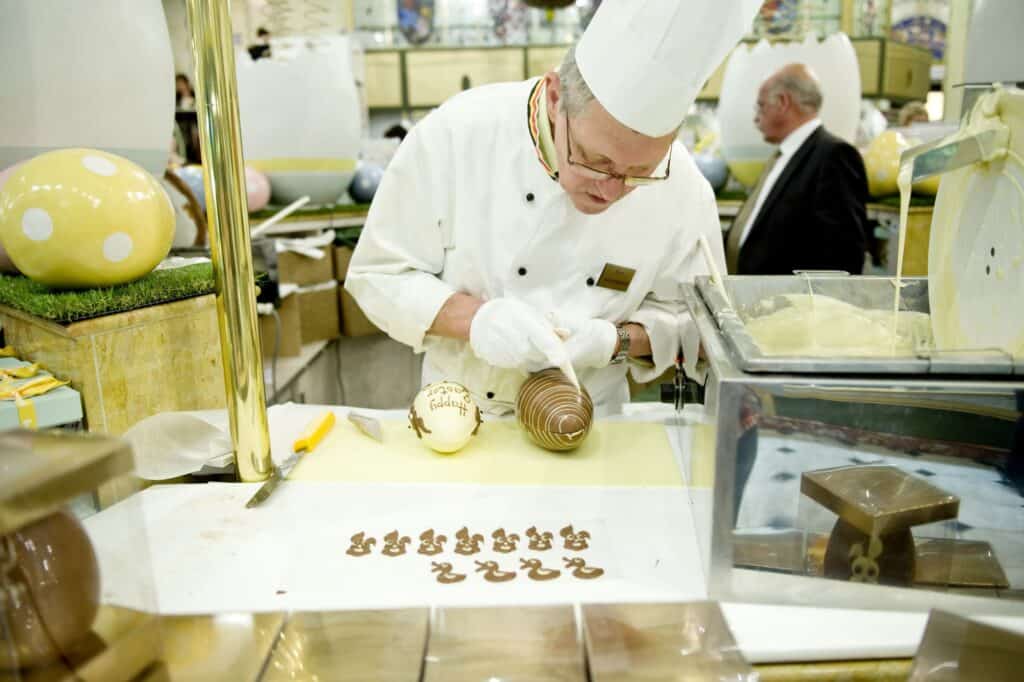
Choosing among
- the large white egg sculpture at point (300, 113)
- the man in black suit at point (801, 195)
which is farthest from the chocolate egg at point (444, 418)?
the man in black suit at point (801, 195)

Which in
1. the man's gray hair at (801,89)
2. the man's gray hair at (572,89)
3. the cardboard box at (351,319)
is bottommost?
the cardboard box at (351,319)

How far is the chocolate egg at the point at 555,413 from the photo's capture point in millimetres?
1176

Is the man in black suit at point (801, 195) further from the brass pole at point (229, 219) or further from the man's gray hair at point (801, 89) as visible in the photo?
the brass pole at point (229, 219)

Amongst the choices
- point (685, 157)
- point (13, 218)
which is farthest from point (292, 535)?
point (685, 157)

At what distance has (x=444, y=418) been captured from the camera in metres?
1.19

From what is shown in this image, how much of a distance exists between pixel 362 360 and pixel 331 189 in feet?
2.81

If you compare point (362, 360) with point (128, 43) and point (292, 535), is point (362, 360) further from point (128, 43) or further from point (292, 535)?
point (292, 535)

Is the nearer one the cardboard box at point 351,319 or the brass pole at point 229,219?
the brass pole at point 229,219

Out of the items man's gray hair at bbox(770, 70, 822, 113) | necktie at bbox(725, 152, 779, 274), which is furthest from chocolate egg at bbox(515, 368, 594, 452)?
man's gray hair at bbox(770, 70, 822, 113)

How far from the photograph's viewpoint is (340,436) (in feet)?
4.30

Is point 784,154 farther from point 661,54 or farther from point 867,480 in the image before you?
point 867,480

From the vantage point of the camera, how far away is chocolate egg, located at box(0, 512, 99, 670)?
1.82 feet

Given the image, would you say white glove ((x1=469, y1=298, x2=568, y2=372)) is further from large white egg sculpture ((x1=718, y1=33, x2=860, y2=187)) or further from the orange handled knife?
large white egg sculpture ((x1=718, y1=33, x2=860, y2=187))

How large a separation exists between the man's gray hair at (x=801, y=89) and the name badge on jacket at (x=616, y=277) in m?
2.23
